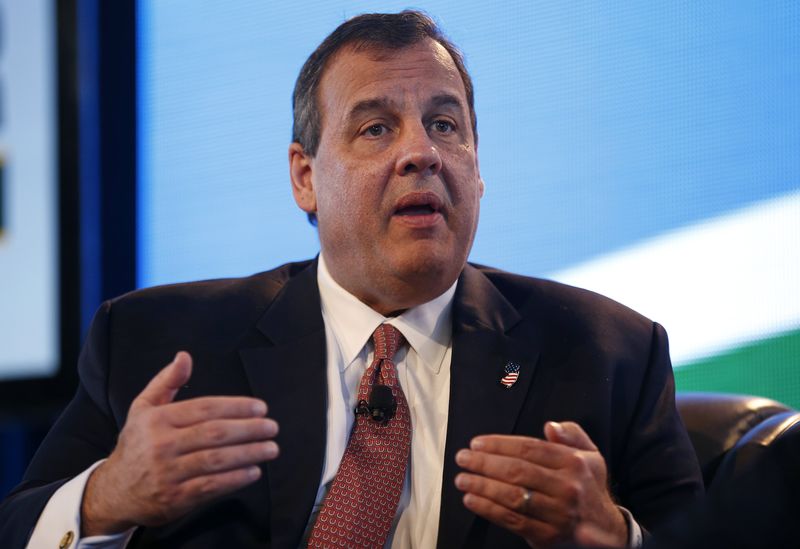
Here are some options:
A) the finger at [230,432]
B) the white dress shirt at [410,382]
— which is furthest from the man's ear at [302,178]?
the finger at [230,432]

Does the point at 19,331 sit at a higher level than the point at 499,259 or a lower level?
lower

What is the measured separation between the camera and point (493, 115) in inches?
118

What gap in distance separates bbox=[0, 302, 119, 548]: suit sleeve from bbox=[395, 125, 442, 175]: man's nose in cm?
77

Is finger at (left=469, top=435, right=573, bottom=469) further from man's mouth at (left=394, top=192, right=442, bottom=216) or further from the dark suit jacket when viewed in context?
man's mouth at (left=394, top=192, right=442, bottom=216)

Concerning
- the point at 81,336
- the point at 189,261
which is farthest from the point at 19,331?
the point at 189,261

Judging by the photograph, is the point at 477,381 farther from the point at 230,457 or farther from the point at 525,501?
the point at 230,457

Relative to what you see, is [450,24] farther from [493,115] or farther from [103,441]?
[103,441]

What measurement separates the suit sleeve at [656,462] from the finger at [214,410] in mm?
865

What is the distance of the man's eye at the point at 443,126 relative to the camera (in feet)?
7.43

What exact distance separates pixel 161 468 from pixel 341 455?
0.46 meters

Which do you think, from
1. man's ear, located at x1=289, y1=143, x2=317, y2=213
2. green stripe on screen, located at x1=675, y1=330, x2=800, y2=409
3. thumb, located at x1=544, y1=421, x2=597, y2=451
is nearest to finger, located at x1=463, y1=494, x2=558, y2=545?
thumb, located at x1=544, y1=421, x2=597, y2=451

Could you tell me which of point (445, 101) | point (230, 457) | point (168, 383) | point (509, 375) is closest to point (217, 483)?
point (230, 457)

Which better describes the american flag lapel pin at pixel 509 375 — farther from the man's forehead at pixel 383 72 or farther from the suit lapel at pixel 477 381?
the man's forehead at pixel 383 72

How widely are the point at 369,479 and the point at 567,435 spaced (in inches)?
18.2
